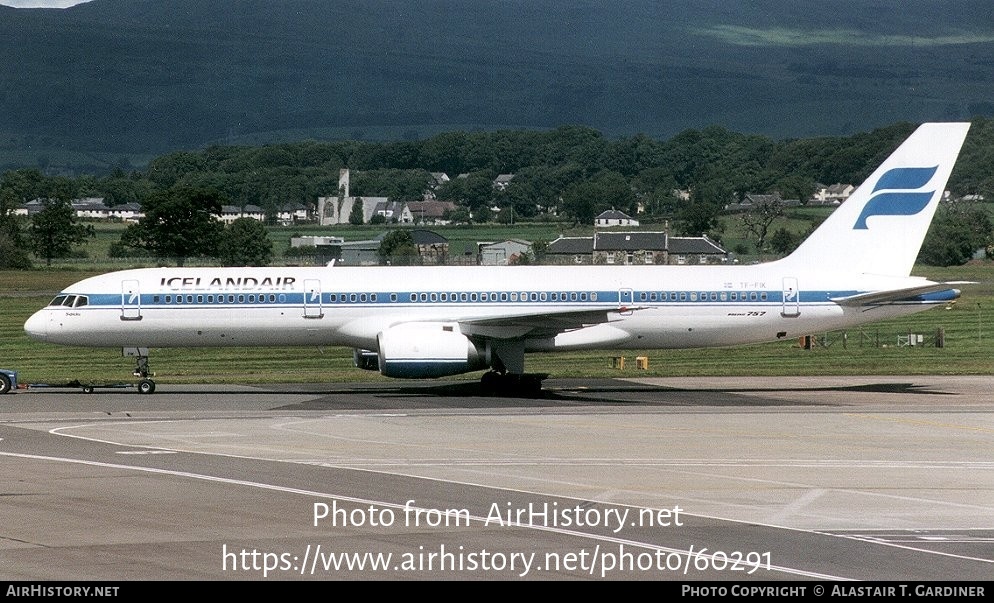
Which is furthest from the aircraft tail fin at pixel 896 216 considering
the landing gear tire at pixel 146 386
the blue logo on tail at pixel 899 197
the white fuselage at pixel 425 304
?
the landing gear tire at pixel 146 386

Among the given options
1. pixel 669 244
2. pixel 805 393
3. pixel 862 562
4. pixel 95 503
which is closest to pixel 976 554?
pixel 862 562

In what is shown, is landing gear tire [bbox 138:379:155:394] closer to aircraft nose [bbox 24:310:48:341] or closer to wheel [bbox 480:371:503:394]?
aircraft nose [bbox 24:310:48:341]

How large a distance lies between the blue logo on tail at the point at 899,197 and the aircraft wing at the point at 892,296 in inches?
99.2

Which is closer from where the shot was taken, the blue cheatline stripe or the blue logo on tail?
the blue cheatline stripe

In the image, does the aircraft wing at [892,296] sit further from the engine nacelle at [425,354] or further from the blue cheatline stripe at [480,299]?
the engine nacelle at [425,354]

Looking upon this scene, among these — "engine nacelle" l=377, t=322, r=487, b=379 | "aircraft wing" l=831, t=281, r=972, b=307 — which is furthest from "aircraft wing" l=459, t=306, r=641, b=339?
"aircraft wing" l=831, t=281, r=972, b=307

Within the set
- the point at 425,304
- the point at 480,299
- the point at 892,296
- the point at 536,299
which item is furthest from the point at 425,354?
the point at 892,296

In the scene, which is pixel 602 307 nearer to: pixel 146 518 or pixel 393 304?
pixel 393 304

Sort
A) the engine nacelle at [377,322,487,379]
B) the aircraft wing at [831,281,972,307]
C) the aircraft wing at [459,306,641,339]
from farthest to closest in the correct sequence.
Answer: the aircraft wing at [831,281,972,307] → the aircraft wing at [459,306,641,339] → the engine nacelle at [377,322,487,379]

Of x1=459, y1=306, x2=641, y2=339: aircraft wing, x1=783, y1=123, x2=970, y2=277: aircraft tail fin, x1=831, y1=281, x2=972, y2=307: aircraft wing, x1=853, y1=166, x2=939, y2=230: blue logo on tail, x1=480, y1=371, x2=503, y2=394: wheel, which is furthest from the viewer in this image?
x1=853, y1=166, x2=939, y2=230: blue logo on tail

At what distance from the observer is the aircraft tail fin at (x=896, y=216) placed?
140ft

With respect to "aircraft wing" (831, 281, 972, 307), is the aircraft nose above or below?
below

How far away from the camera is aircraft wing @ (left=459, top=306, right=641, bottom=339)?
39.4 metres

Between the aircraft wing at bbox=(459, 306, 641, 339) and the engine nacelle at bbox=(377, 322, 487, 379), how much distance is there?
0.80 metres
